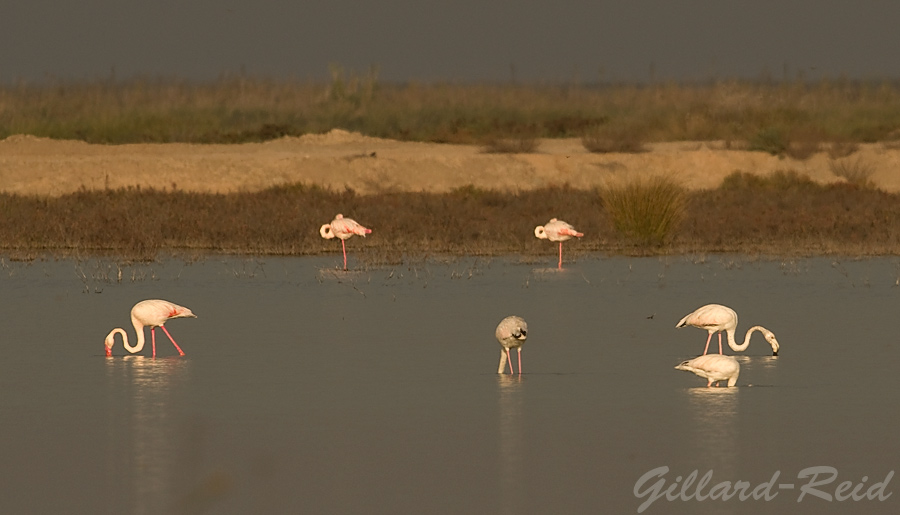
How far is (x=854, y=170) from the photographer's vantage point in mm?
36812

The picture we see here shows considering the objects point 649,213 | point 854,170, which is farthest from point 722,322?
point 854,170

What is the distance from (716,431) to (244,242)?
1530 centimetres

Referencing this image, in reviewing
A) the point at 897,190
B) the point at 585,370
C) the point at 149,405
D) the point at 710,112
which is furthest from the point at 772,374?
Result: the point at 710,112

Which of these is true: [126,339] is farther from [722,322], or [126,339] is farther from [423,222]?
[423,222]

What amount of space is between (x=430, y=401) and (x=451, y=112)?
44573 mm

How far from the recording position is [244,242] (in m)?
24.0

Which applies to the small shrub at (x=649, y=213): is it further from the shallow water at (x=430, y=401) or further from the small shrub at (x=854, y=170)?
the small shrub at (x=854, y=170)

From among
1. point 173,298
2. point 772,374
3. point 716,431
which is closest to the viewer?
point 716,431

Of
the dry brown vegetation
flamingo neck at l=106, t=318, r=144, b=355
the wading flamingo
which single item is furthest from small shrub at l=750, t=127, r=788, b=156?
the wading flamingo

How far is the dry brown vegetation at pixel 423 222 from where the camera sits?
23.6 m

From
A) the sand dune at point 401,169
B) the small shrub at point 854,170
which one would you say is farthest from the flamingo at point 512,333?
the small shrub at point 854,170

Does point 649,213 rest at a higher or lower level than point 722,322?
higher

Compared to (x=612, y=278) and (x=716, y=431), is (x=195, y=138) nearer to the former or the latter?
(x=612, y=278)

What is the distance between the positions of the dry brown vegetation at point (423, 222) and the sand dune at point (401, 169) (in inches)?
89.4
